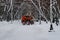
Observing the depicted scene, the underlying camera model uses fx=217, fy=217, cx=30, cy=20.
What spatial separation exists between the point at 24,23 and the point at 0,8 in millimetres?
22669

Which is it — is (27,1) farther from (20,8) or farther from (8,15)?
(8,15)

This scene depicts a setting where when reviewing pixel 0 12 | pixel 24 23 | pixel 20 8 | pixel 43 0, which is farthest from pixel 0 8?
pixel 24 23

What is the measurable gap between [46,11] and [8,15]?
923cm

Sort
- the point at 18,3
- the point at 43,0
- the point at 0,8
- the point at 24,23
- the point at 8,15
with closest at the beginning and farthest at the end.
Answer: the point at 24,23 → the point at 8,15 → the point at 43,0 → the point at 0,8 → the point at 18,3

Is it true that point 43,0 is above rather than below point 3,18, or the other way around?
above

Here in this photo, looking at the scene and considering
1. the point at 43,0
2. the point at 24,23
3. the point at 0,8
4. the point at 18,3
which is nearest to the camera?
the point at 24,23

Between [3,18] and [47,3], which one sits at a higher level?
[47,3]

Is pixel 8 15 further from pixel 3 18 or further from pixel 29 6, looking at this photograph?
pixel 29 6

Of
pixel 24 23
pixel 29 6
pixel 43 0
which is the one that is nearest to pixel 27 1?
pixel 29 6

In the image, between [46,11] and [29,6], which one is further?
[29,6]

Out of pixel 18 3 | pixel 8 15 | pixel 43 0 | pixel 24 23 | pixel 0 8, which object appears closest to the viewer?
pixel 24 23

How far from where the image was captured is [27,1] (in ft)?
177

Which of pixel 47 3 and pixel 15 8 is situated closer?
pixel 47 3

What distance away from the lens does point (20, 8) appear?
50500 mm
